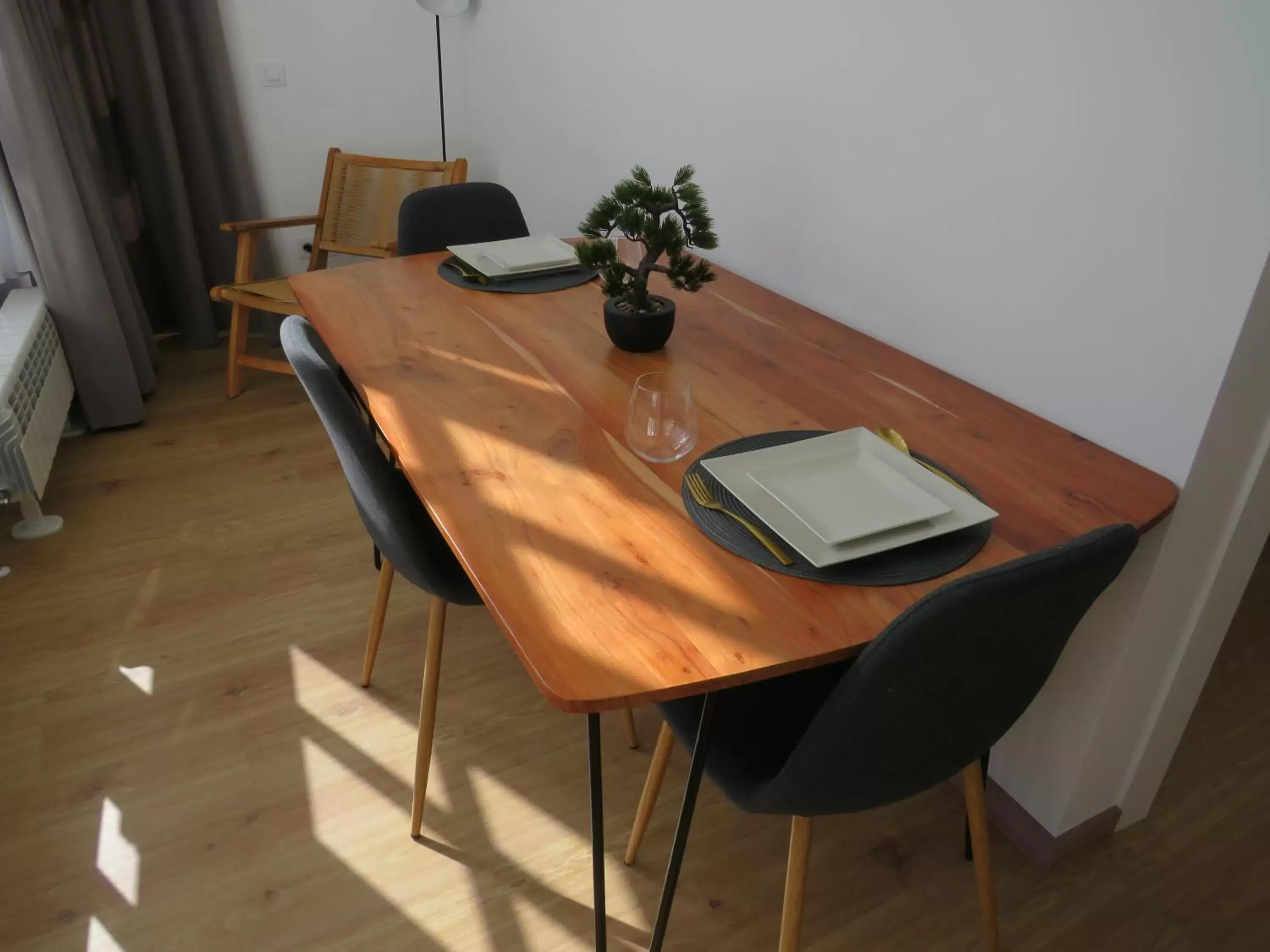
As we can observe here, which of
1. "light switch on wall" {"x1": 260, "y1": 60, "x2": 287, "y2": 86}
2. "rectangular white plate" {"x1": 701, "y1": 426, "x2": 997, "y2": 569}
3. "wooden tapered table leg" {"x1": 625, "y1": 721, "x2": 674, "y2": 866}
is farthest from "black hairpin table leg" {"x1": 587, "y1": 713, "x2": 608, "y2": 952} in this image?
"light switch on wall" {"x1": 260, "y1": 60, "x2": 287, "y2": 86}

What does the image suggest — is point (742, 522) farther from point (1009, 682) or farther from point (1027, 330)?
point (1027, 330)

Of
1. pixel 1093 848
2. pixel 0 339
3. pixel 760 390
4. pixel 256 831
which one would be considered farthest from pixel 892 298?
pixel 0 339

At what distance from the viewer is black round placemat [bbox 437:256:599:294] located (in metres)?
2.00

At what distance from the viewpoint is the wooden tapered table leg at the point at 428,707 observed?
1.58 metres

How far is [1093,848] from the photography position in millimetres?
1680

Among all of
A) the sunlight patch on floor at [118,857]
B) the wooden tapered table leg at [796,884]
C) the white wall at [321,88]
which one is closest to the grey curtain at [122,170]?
the white wall at [321,88]

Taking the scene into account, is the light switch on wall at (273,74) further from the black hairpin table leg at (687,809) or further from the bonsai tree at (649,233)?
the black hairpin table leg at (687,809)

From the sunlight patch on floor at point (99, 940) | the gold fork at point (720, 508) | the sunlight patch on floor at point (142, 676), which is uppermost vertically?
the gold fork at point (720, 508)

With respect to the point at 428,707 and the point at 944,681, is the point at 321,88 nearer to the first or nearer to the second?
the point at 428,707

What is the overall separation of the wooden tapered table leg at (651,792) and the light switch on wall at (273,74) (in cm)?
289

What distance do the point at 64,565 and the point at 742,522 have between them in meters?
1.98

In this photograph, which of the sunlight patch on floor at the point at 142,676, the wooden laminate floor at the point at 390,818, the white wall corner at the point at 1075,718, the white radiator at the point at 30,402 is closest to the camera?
the white wall corner at the point at 1075,718

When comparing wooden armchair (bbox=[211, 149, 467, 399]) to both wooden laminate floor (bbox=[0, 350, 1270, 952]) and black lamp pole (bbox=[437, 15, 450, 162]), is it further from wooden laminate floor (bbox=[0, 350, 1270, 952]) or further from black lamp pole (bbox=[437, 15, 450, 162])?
wooden laminate floor (bbox=[0, 350, 1270, 952])

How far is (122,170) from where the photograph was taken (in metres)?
3.25
